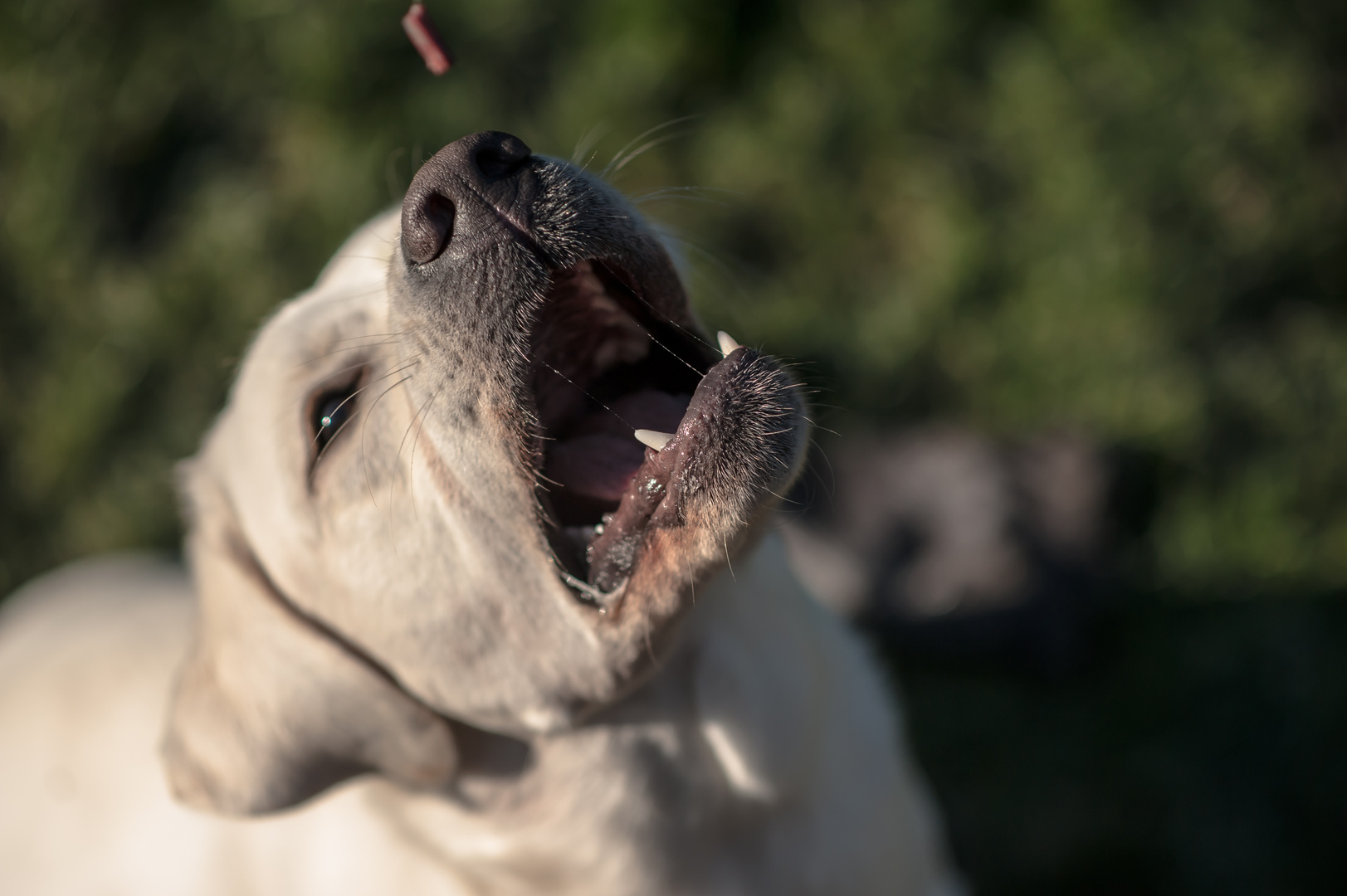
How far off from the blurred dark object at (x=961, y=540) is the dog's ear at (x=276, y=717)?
75.4 inches

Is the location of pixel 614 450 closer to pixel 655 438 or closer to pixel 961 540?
pixel 655 438

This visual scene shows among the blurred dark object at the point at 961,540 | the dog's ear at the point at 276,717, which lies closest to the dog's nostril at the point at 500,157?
the dog's ear at the point at 276,717

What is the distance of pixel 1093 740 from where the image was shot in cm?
373

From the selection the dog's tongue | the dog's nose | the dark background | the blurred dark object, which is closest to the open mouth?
the dog's tongue

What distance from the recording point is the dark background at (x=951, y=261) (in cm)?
369

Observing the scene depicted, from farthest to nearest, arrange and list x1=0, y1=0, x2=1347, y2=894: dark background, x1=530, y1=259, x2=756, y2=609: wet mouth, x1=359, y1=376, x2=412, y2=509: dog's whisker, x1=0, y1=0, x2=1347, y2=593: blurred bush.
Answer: x1=0, y1=0, x2=1347, y2=593: blurred bush, x1=0, y1=0, x2=1347, y2=894: dark background, x1=359, y1=376, x2=412, y2=509: dog's whisker, x1=530, y1=259, x2=756, y2=609: wet mouth

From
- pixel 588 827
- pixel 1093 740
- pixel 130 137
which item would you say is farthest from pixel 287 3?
pixel 1093 740

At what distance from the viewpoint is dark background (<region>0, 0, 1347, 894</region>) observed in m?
3.69

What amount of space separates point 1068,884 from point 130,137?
4.82m

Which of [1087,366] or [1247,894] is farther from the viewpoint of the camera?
[1087,366]

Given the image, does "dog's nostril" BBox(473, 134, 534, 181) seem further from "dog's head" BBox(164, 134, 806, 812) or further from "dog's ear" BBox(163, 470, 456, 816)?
"dog's ear" BBox(163, 470, 456, 816)

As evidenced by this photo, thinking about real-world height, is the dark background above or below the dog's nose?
below

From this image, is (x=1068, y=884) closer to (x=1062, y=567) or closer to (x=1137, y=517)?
(x=1062, y=567)

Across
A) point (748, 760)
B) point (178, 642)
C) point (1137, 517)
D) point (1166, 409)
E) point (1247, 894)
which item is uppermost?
point (178, 642)
